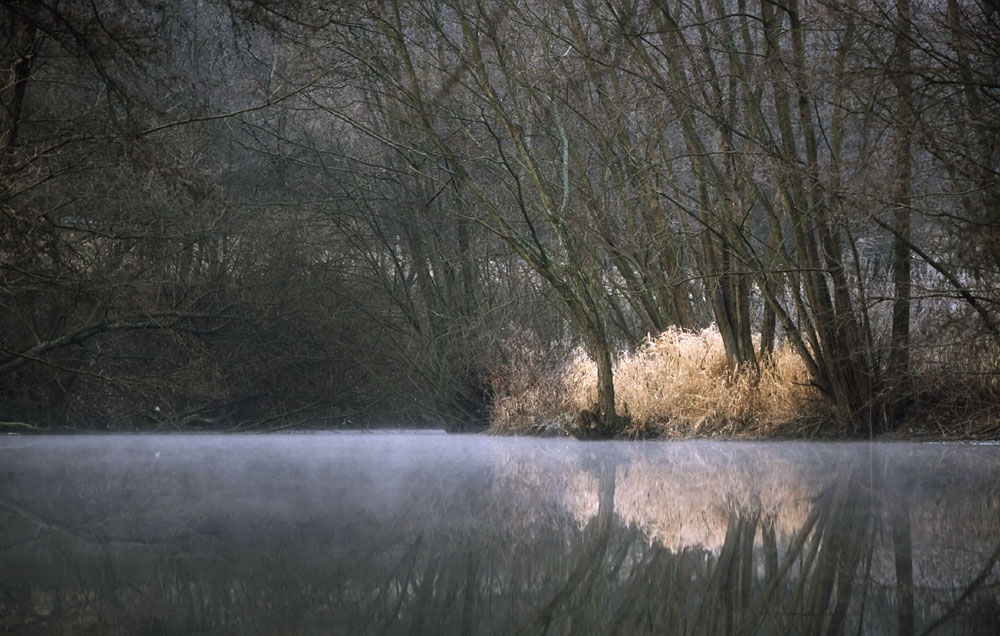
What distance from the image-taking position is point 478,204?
14.0 m

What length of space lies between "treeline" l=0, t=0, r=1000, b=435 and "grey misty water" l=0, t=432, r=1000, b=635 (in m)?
2.28

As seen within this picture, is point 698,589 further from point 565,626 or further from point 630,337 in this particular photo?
point 630,337

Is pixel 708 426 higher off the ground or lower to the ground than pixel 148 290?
lower

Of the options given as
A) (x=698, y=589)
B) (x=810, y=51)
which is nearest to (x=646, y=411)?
(x=810, y=51)

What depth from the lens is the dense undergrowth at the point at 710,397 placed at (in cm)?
948

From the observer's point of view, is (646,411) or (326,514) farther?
(646,411)

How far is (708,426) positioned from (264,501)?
653 cm

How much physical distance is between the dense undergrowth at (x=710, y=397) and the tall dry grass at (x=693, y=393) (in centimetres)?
1

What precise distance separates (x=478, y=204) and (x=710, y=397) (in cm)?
467

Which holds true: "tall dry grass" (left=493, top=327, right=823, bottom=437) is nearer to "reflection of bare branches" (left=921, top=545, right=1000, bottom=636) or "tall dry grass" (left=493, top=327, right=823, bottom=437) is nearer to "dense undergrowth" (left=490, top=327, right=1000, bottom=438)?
"dense undergrowth" (left=490, top=327, right=1000, bottom=438)

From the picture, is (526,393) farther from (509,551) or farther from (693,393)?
(509,551)

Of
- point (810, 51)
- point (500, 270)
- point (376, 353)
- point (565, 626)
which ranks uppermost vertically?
point (810, 51)

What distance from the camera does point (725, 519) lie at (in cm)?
411

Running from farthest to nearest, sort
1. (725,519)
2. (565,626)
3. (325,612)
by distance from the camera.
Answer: (725,519), (325,612), (565,626)
